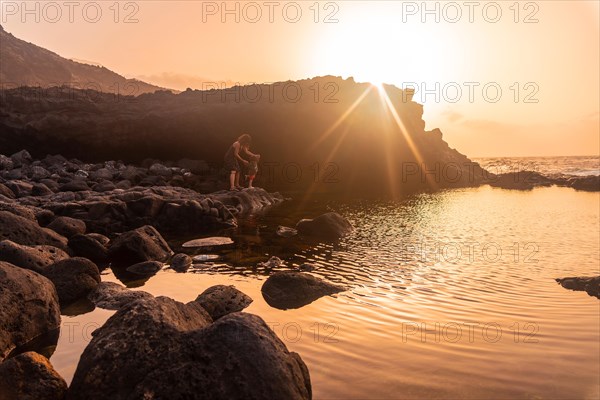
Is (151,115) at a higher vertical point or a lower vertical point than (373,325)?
higher

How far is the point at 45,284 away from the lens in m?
7.00

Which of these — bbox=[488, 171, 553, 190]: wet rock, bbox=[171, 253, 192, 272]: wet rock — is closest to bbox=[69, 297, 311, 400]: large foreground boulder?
bbox=[171, 253, 192, 272]: wet rock

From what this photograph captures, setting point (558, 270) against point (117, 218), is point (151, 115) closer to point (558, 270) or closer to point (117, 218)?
point (117, 218)

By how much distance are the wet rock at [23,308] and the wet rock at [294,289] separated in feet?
11.6

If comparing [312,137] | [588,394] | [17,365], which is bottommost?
[588,394]

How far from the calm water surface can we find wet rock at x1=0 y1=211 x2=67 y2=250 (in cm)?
223

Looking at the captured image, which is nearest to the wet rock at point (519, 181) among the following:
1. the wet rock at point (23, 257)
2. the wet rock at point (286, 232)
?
the wet rock at point (286, 232)

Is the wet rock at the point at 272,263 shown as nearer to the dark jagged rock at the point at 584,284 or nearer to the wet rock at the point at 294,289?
the wet rock at the point at 294,289

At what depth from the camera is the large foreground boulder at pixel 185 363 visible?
160 inches

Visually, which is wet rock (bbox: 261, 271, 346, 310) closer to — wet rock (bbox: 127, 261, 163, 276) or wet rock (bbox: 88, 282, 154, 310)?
wet rock (bbox: 88, 282, 154, 310)

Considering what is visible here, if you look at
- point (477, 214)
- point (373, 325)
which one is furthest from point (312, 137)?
point (373, 325)

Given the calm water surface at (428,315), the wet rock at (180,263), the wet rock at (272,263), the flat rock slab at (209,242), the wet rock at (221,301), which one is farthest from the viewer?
the flat rock slab at (209,242)

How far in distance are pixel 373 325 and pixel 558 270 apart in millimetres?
6895

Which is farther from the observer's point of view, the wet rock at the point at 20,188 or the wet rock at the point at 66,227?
the wet rock at the point at 20,188
